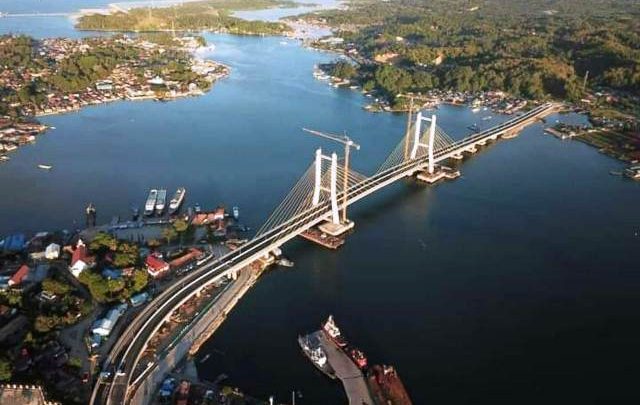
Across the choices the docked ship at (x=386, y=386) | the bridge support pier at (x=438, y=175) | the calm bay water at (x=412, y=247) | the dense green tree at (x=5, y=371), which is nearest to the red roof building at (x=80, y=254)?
the calm bay water at (x=412, y=247)

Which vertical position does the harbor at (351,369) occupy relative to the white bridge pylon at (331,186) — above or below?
below

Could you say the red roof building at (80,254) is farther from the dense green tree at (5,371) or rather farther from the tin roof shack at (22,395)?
the tin roof shack at (22,395)

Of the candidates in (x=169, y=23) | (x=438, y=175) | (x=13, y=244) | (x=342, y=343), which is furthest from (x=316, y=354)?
(x=169, y=23)

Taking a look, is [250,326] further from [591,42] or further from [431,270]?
[591,42]

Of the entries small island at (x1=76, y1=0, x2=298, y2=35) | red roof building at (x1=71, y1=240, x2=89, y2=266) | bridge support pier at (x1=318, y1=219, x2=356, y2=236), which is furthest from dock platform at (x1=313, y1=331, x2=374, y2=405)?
small island at (x1=76, y1=0, x2=298, y2=35)

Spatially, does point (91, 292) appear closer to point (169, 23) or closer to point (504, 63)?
point (504, 63)
